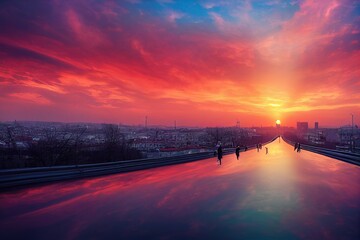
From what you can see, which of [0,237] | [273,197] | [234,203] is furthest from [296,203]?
[0,237]

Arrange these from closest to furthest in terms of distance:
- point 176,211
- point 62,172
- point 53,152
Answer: point 176,211
point 62,172
point 53,152

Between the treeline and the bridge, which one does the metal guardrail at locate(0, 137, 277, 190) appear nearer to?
the bridge

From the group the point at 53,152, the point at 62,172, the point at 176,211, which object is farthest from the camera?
the point at 53,152

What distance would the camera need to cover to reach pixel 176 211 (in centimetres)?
808

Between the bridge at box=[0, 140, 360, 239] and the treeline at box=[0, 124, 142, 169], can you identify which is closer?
the bridge at box=[0, 140, 360, 239]

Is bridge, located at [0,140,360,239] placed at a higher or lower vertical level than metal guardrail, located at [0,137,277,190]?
lower

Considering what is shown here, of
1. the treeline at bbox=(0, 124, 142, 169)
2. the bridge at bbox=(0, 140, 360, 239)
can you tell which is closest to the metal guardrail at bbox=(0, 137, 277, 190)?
the bridge at bbox=(0, 140, 360, 239)

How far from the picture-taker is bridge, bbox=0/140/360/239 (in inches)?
246

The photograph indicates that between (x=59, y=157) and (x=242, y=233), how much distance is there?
2170cm

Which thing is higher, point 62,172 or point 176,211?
point 62,172

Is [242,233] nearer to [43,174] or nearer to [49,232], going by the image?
[49,232]

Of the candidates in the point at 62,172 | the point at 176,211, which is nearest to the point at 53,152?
the point at 62,172

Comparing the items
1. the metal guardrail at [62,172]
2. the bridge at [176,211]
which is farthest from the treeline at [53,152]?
the bridge at [176,211]

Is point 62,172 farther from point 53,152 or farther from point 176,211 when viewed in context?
point 53,152
